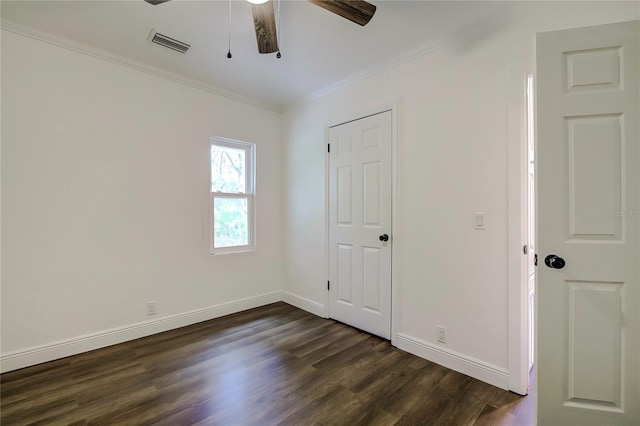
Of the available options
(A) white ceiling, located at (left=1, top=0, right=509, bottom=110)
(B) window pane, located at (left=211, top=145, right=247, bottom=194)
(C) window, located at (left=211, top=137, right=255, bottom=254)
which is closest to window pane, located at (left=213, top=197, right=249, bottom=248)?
(C) window, located at (left=211, top=137, right=255, bottom=254)

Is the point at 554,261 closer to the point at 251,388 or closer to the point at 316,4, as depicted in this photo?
the point at 316,4

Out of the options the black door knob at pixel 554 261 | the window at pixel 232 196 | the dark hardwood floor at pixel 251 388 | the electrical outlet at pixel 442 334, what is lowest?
the dark hardwood floor at pixel 251 388

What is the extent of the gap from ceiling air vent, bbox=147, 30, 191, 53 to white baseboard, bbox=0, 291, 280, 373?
2599 mm

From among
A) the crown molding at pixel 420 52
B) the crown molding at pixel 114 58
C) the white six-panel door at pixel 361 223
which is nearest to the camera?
the crown molding at pixel 420 52

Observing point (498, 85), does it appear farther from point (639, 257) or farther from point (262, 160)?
point (262, 160)

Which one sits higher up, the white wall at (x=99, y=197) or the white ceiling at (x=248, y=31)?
the white ceiling at (x=248, y=31)

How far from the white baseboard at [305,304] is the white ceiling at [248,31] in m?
2.62

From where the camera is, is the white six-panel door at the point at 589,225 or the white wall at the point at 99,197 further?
the white wall at the point at 99,197

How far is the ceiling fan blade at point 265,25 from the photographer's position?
5.29 ft

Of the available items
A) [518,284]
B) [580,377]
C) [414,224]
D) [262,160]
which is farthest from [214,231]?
[580,377]

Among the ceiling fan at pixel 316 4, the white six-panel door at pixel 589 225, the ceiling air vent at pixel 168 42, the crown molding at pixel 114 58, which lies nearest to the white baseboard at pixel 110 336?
Result: the crown molding at pixel 114 58

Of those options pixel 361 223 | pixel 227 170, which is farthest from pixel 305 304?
pixel 227 170

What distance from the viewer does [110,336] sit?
8.33 feet

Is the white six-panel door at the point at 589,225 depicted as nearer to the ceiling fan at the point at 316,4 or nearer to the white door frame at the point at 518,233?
the white door frame at the point at 518,233
